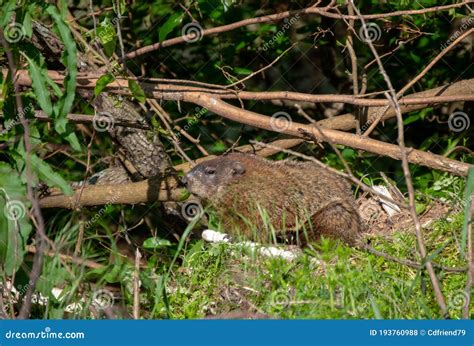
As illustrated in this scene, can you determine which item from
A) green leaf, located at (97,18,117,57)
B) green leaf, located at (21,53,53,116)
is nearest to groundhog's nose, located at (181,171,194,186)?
green leaf, located at (97,18,117,57)

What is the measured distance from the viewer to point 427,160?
6129mm

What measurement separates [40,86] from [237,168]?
1.97m

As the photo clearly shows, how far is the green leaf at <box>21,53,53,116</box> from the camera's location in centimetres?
513

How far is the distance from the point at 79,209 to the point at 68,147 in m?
1.16

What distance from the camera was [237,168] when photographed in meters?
6.68

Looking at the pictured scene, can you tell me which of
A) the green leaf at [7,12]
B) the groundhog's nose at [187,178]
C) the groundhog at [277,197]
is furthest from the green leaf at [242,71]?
the green leaf at [7,12]

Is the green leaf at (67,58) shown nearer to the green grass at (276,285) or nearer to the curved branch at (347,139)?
the green grass at (276,285)

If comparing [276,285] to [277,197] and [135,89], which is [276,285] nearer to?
[277,197]

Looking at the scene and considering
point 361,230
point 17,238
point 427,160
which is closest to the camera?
point 17,238

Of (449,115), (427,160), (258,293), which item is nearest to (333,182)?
(427,160)

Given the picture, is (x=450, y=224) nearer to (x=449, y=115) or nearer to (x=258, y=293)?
(x=258, y=293)

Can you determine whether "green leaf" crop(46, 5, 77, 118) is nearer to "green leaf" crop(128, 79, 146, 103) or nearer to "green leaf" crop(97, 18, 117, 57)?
"green leaf" crop(128, 79, 146, 103)

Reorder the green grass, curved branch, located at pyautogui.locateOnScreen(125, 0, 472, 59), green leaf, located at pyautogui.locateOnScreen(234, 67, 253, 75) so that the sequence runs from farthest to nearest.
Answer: green leaf, located at pyautogui.locateOnScreen(234, 67, 253, 75) < curved branch, located at pyautogui.locateOnScreen(125, 0, 472, 59) < the green grass

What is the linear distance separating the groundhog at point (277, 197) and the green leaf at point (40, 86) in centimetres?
174
